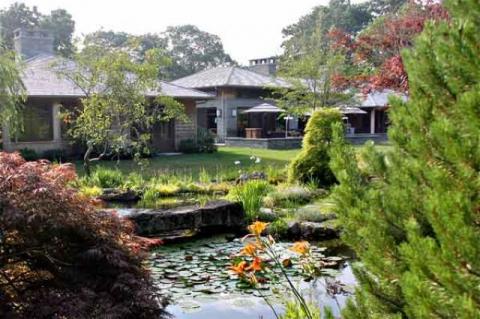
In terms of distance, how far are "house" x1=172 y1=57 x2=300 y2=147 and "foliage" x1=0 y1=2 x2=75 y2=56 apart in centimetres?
2662

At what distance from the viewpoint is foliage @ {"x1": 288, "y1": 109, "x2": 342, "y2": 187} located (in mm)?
13758

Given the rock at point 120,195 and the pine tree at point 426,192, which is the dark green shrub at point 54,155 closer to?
the rock at point 120,195

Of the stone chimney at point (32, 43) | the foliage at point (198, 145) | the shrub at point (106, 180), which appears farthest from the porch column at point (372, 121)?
the shrub at point (106, 180)

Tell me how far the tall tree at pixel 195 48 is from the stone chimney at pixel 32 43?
118ft

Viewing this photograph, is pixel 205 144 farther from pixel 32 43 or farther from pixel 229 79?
pixel 32 43

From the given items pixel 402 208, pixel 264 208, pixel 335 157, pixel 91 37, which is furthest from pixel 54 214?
pixel 91 37

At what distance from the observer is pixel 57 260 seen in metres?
3.87

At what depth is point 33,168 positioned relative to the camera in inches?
160

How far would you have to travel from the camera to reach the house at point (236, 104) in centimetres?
3228

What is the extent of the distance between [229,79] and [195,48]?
37.1 meters

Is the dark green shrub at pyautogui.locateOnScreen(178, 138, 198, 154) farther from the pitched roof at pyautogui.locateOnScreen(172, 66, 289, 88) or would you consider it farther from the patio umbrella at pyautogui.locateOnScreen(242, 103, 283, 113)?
A: the pitched roof at pyautogui.locateOnScreen(172, 66, 289, 88)

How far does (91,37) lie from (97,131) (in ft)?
10.3

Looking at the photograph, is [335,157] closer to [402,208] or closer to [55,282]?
[402,208]

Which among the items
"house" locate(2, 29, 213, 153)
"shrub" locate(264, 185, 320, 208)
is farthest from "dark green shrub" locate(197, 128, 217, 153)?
"shrub" locate(264, 185, 320, 208)
